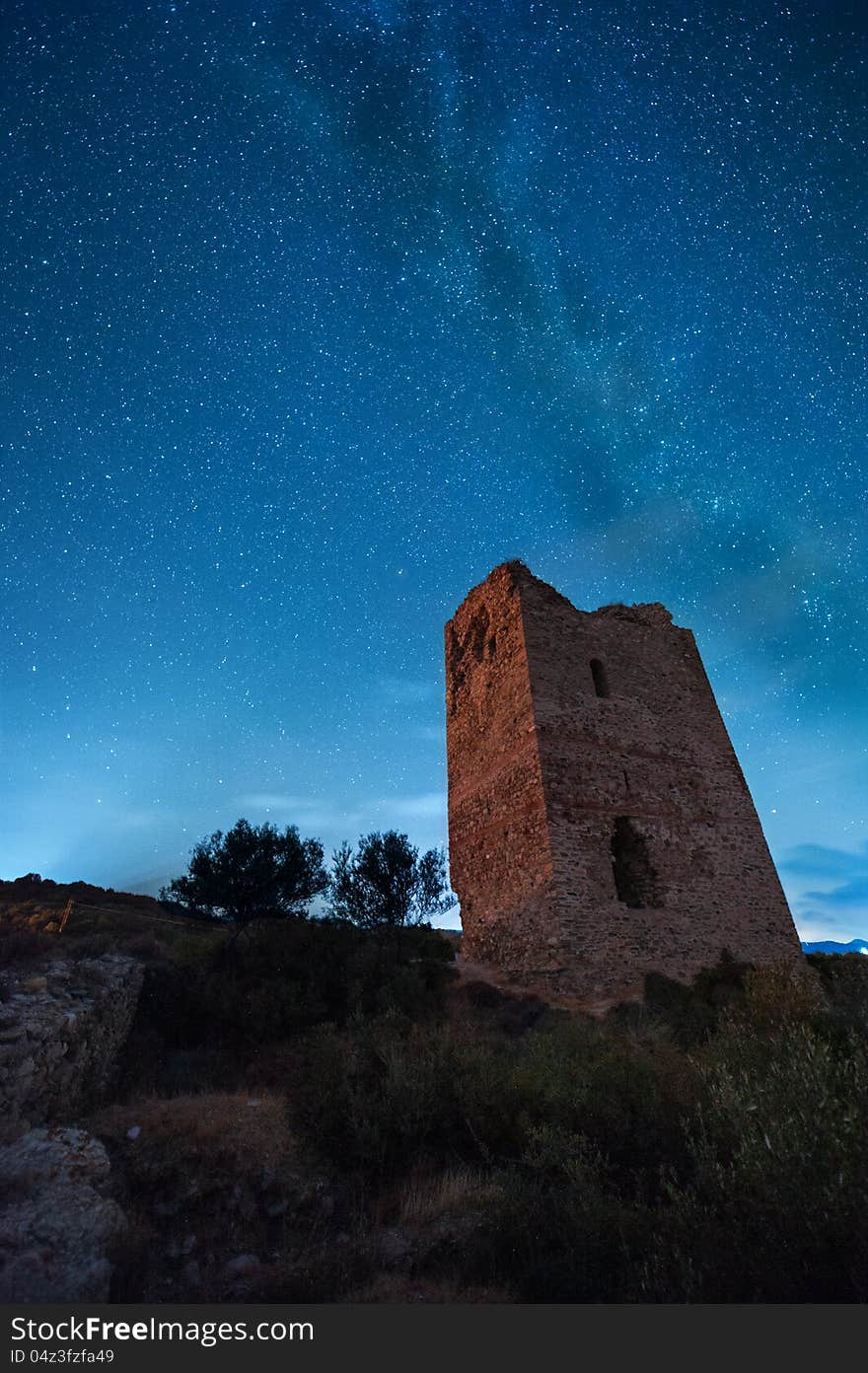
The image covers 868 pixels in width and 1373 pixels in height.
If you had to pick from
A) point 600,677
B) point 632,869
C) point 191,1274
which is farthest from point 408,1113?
point 600,677

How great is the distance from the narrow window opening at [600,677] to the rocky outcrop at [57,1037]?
35.8 feet

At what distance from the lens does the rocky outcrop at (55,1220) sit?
305cm

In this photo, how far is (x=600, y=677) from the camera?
14539 millimetres

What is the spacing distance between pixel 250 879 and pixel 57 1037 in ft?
64.1

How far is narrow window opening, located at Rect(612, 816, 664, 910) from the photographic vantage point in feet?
39.8

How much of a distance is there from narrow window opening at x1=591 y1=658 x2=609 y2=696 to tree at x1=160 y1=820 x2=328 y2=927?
51.3ft

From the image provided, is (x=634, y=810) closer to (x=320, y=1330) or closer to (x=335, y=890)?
(x=320, y=1330)

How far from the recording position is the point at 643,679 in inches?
588

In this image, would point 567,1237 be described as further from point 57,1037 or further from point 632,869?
point 632,869

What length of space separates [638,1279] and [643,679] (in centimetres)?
1321

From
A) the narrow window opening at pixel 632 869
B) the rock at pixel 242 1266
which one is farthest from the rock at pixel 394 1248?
the narrow window opening at pixel 632 869

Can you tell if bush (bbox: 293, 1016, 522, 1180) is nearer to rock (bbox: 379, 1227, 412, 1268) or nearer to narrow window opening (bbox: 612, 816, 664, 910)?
rock (bbox: 379, 1227, 412, 1268)

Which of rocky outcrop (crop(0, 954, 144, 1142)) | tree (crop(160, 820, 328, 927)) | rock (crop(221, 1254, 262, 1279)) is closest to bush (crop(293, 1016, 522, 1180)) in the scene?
rock (crop(221, 1254, 262, 1279))

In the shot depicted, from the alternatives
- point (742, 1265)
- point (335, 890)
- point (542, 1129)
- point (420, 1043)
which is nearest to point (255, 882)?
point (335, 890)
